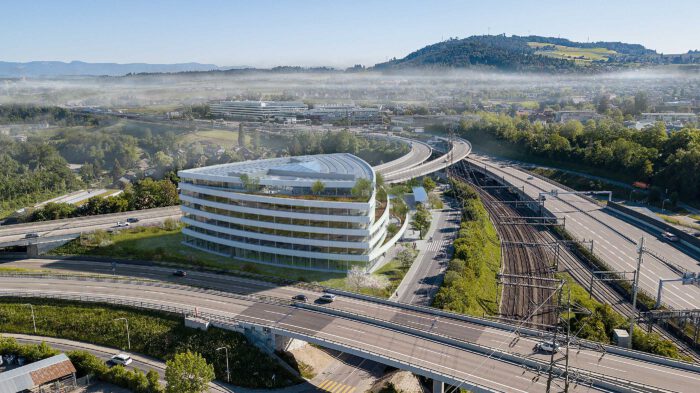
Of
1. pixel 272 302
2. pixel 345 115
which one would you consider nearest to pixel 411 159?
pixel 272 302

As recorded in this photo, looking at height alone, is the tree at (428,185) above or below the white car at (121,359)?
above

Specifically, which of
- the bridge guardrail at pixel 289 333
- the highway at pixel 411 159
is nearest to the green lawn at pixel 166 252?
the bridge guardrail at pixel 289 333

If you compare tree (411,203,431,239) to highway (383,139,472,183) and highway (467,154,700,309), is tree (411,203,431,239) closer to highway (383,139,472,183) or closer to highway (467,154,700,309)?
highway (383,139,472,183)

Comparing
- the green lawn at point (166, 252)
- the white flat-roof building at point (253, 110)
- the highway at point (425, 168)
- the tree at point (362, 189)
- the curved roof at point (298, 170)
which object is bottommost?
the green lawn at point (166, 252)

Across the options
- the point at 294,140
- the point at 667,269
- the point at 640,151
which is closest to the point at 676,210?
the point at 640,151

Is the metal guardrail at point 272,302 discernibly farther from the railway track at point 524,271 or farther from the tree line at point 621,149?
the tree line at point 621,149

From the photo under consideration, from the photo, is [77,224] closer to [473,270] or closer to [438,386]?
[473,270]

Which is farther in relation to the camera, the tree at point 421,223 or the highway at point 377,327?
the tree at point 421,223

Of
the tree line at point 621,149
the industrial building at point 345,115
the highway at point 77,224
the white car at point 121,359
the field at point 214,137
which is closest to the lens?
the white car at point 121,359
